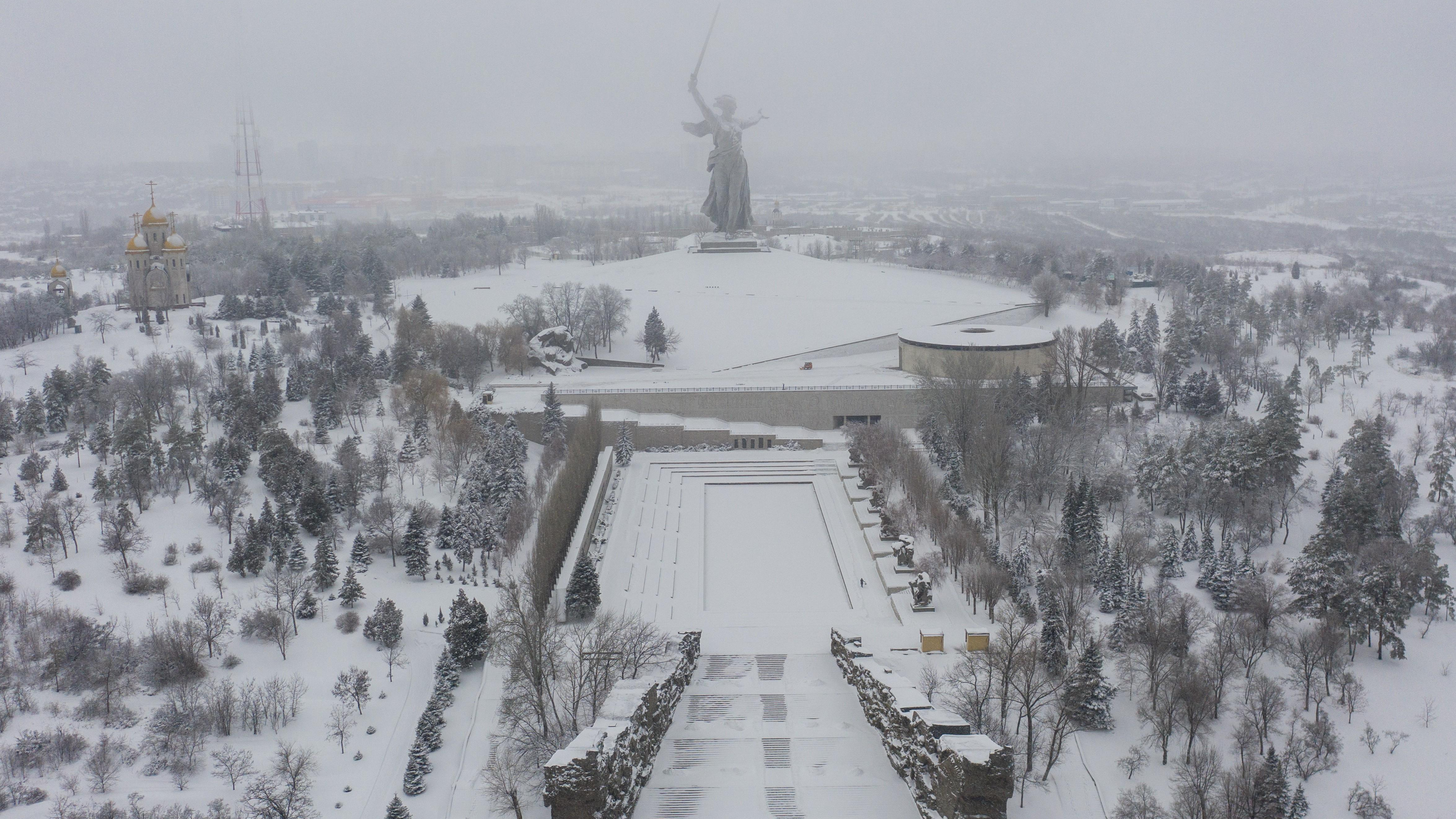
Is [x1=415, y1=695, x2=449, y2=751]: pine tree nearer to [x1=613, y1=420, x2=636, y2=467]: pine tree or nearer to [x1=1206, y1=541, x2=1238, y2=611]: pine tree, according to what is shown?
[x1=613, y1=420, x2=636, y2=467]: pine tree

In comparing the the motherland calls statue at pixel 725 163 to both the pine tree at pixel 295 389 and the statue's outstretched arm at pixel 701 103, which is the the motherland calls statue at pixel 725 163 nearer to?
the statue's outstretched arm at pixel 701 103

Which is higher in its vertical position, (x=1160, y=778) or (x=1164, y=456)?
(x=1164, y=456)

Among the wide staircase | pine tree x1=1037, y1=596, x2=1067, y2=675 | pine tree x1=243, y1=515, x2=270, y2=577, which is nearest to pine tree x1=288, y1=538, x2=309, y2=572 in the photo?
pine tree x1=243, y1=515, x2=270, y2=577

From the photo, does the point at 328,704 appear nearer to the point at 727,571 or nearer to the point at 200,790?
the point at 200,790

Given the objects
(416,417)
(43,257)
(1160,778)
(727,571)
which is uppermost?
(43,257)

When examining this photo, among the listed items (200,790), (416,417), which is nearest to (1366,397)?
(416,417)

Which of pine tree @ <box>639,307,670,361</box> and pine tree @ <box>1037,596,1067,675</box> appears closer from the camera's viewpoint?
pine tree @ <box>1037,596,1067,675</box>
